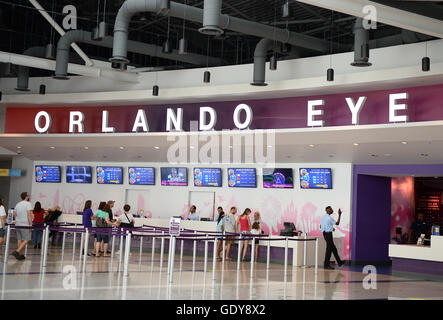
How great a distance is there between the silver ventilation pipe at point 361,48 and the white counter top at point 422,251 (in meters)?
4.80

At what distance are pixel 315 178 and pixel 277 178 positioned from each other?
1.29m

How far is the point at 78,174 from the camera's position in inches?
888

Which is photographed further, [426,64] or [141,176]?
[141,176]

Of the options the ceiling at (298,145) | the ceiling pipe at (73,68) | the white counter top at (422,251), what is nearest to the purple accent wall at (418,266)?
the white counter top at (422,251)

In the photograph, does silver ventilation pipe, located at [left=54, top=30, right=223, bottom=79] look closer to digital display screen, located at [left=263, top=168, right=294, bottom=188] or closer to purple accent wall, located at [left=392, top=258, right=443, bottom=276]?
digital display screen, located at [left=263, top=168, right=294, bottom=188]

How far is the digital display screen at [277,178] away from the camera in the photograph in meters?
18.4

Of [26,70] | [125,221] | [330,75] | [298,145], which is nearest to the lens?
[330,75]

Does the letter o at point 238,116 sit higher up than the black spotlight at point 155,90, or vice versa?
the black spotlight at point 155,90

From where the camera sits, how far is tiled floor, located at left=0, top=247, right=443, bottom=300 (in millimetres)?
9445

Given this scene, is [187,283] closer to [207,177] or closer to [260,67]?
[260,67]

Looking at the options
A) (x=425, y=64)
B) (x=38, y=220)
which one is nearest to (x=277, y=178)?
(x=425, y=64)

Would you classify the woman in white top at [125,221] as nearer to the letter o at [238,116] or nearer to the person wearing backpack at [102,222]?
the person wearing backpack at [102,222]

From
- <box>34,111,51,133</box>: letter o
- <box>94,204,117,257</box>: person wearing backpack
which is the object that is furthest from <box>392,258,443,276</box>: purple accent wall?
<box>34,111,51,133</box>: letter o
